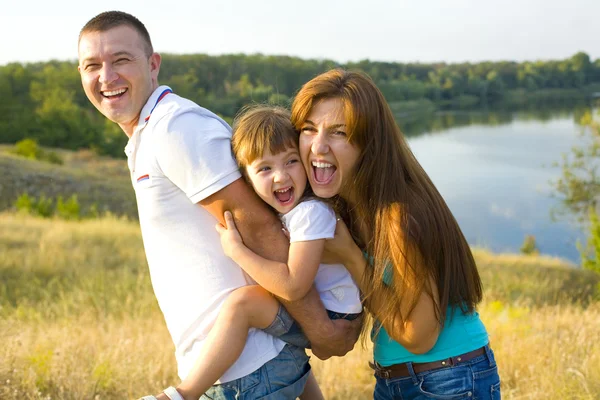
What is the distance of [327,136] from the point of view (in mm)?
2377

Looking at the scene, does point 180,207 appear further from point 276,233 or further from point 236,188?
point 276,233

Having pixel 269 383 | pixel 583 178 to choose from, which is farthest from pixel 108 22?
pixel 583 178

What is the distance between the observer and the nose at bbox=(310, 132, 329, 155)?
7.71 ft

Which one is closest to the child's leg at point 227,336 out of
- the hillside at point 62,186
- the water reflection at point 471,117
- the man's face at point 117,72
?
the man's face at point 117,72

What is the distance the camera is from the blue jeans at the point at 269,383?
2180 millimetres

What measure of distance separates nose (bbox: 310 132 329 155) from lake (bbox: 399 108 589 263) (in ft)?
89.6

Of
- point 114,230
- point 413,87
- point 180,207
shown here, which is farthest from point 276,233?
point 413,87

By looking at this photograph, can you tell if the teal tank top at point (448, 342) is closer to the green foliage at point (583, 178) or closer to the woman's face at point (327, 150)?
the woman's face at point (327, 150)

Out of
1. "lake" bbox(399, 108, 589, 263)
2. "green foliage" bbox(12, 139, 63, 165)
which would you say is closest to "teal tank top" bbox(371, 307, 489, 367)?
"lake" bbox(399, 108, 589, 263)

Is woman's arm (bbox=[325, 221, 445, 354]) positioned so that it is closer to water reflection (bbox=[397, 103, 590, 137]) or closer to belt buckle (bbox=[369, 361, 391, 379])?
belt buckle (bbox=[369, 361, 391, 379])

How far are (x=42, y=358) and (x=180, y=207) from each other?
233cm

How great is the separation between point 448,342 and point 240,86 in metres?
88.9

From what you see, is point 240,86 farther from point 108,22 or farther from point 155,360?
point 108,22

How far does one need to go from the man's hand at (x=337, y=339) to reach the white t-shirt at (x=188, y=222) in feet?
0.50
